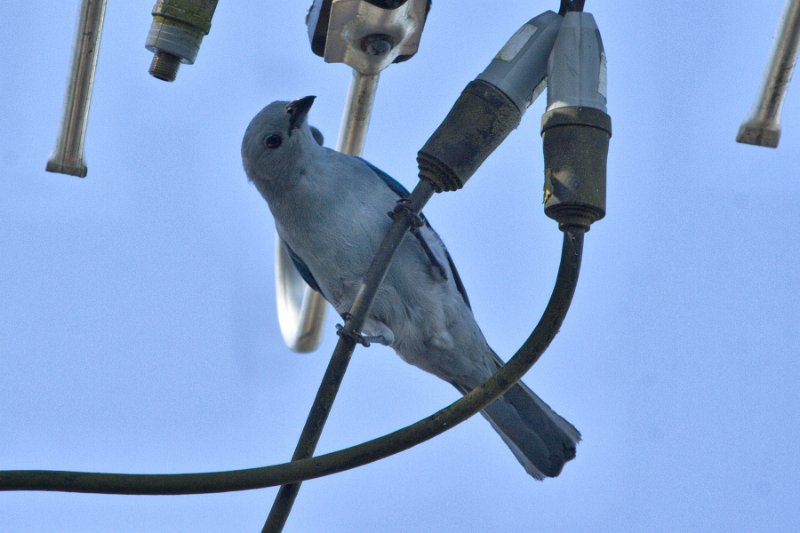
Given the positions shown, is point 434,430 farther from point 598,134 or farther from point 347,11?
point 347,11

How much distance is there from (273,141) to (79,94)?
2.05m

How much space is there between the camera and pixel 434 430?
3.37 meters

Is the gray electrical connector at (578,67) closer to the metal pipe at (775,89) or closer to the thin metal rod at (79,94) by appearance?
the metal pipe at (775,89)

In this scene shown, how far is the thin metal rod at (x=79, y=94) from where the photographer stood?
3975mm

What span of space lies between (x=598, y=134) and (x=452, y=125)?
586 millimetres

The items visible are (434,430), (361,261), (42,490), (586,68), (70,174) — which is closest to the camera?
(42,490)

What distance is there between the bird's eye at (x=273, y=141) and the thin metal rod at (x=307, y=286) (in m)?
0.73

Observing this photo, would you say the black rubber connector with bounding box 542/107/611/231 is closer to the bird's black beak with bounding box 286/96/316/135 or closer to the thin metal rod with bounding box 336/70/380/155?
the thin metal rod with bounding box 336/70/380/155

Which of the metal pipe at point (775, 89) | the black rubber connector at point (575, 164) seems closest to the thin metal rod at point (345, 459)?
the black rubber connector at point (575, 164)

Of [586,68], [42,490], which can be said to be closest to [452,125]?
[586,68]

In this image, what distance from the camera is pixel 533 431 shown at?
20.7 feet

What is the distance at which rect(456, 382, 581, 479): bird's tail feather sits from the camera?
6195mm

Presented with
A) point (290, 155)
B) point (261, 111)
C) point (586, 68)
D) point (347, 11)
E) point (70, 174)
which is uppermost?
point (261, 111)

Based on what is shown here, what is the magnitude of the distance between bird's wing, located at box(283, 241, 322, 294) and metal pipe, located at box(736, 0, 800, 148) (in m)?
3.03
